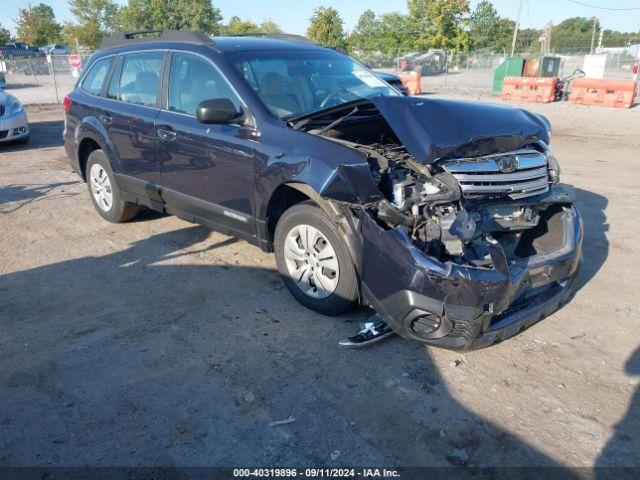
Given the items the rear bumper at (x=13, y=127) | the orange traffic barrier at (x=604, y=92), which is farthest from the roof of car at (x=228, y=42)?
the orange traffic barrier at (x=604, y=92)

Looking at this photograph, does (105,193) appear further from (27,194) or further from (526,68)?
(526,68)

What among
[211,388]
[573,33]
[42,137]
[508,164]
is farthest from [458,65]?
[573,33]

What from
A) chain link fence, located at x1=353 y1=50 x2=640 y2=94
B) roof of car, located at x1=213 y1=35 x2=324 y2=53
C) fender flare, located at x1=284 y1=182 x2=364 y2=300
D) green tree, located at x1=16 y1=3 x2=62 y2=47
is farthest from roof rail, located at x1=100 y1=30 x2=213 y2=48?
green tree, located at x1=16 y1=3 x2=62 y2=47

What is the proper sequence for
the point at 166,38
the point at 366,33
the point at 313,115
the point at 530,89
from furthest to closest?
the point at 366,33
the point at 530,89
the point at 166,38
the point at 313,115

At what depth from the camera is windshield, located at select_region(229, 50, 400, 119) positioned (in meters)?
4.33

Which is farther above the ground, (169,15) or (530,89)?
(169,15)

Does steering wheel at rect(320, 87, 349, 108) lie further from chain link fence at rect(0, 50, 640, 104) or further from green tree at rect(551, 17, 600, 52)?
green tree at rect(551, 17, 600, 52)

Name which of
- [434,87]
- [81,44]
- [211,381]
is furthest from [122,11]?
[211,381]

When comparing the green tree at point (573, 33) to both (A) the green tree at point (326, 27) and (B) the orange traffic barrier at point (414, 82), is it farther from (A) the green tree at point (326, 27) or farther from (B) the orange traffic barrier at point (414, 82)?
(B) the orange traffic barrier at point (414, 82)

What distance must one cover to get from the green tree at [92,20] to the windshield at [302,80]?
64.7 m

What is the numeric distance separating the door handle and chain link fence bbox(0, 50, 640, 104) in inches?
731

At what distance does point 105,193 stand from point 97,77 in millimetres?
1314

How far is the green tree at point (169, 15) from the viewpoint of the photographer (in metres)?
57.2

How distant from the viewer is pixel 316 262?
3.83 metres
